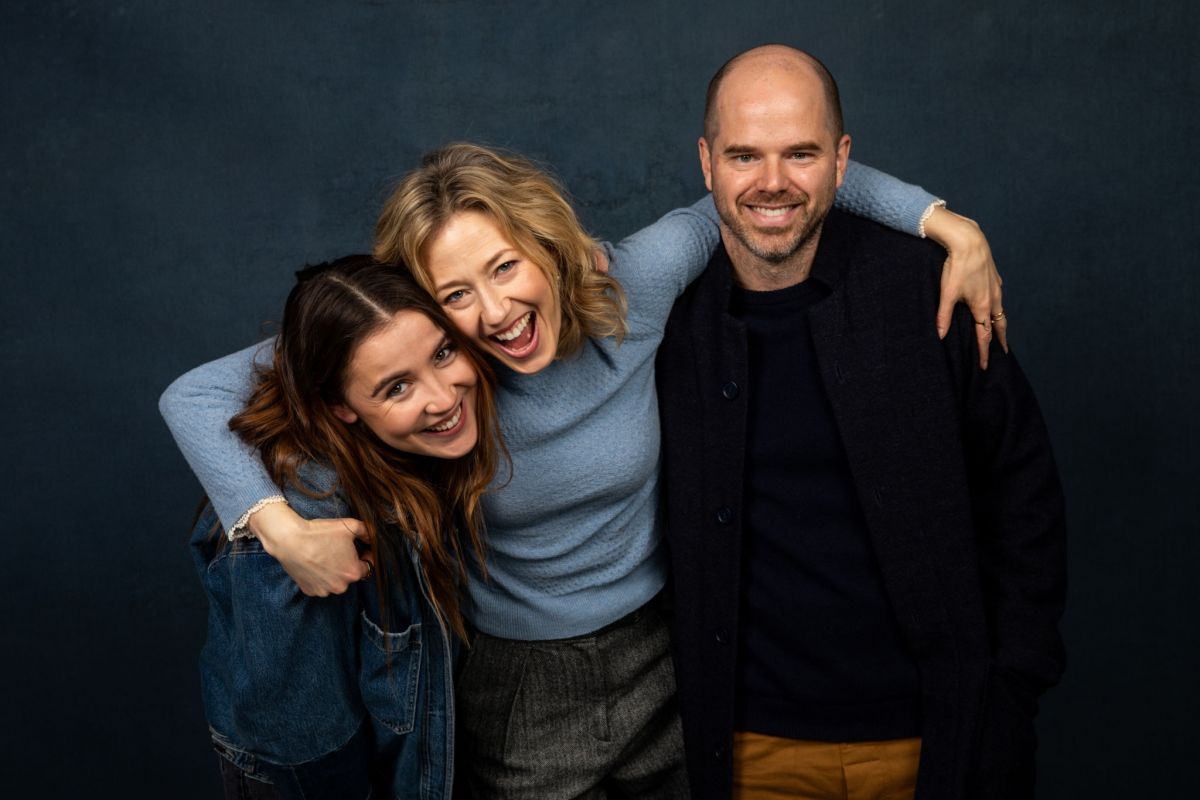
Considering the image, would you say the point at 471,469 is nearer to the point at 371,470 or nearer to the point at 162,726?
the point at 371,470

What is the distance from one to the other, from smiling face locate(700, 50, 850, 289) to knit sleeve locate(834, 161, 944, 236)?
126 millimetres

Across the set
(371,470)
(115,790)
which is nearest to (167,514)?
(115,790)

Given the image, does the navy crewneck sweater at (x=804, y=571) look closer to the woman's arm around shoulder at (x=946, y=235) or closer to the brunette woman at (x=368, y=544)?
the woman's arm around shoulder at (x=946, y=235)

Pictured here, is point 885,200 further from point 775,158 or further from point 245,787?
point 245,787

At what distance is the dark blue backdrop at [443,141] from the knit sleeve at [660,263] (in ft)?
2.50

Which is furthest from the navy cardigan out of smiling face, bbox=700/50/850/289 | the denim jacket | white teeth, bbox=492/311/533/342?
the denim jacket

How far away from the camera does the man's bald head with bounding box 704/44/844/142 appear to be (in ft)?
7.26

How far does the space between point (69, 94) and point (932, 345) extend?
7.04 ft

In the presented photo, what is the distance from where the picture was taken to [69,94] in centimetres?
302

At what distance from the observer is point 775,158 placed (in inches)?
85.4

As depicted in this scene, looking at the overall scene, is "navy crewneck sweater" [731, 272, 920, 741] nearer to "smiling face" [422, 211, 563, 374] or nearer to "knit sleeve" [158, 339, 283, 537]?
"smiling face" [422, 211, 563, 374]

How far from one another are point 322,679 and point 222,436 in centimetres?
43

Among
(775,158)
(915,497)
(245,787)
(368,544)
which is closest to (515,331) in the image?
(368,544)

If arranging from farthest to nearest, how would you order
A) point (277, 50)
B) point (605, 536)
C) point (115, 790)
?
1. point (115, 790)
2. point (277, 50)
3. point (605, 536)
